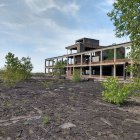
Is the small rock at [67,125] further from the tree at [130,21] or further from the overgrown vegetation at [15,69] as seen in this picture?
the overgrown vegetation at [15,69]

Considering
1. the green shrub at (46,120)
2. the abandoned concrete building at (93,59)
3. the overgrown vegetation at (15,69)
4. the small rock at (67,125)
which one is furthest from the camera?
the abandoned concrete building at (93,59)

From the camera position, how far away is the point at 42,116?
36.4ft

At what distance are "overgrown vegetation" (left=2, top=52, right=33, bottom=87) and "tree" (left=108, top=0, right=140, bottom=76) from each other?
20864 mm

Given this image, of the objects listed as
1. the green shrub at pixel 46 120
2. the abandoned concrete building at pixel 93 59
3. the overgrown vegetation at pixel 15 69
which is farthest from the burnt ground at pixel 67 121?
the abandoned concrete building at pixel 93 59

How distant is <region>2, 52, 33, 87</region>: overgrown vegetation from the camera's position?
104 ft

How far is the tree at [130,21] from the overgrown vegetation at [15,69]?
20.9m

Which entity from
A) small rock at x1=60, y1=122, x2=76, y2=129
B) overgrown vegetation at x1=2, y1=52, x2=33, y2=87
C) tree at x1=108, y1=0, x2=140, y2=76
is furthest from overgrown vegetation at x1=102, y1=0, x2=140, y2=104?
overgrown vegetation at x1=2, y1=52, x2=33, y2=87

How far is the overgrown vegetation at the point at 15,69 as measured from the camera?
3166 cm

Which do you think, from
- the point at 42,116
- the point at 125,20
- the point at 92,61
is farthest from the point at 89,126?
the point at 92,61

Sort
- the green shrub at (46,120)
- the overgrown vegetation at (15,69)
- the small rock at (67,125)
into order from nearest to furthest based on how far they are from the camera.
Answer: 1. the small rock at (67,125)
2. the green shrub at (46,120)
3. the overgrown vegetation at (15,69)

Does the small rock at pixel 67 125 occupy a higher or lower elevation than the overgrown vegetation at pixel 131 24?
Result: lower

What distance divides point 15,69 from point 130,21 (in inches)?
1152

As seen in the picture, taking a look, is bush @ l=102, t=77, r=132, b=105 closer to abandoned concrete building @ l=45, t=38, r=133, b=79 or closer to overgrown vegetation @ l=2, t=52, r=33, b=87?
overgrown vegetation @ l=2, t=52, r=33, b=87

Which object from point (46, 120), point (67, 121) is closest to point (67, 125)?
point (67, 121)
